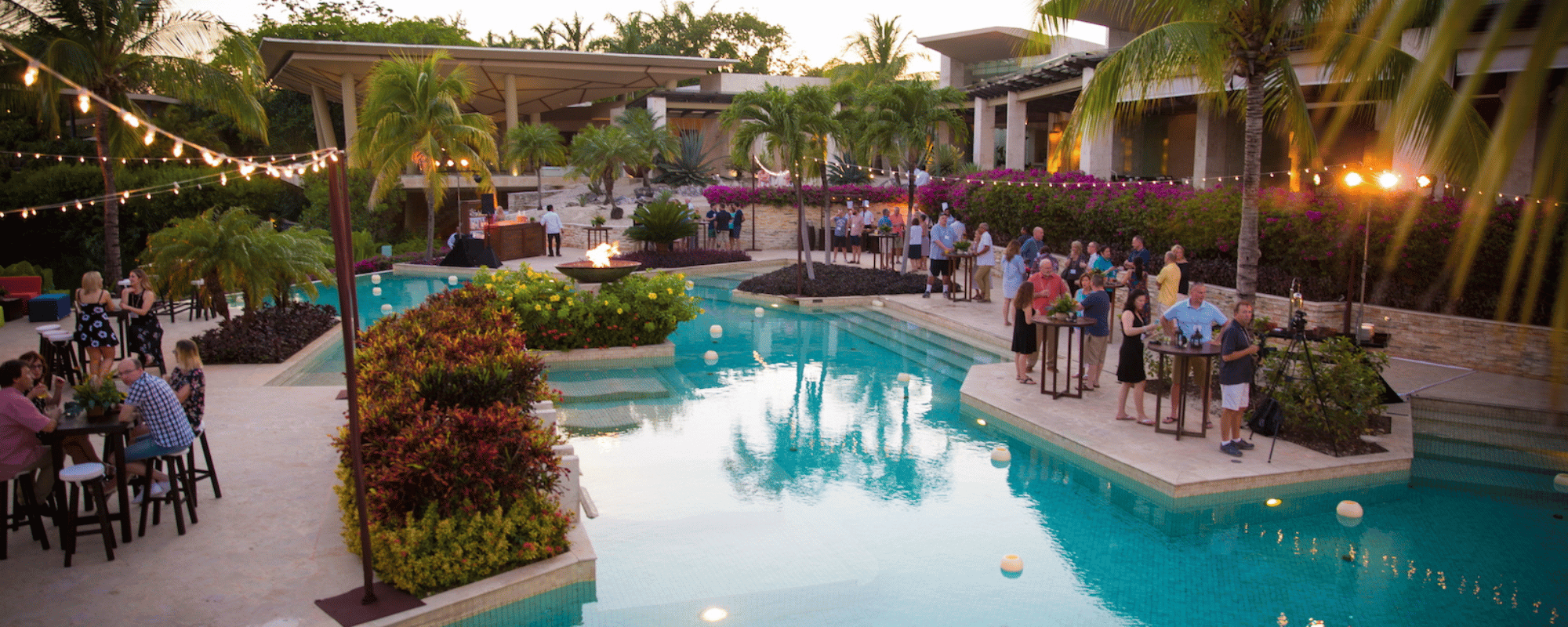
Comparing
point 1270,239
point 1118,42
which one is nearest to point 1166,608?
point 1270,239

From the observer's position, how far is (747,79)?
47500 mm

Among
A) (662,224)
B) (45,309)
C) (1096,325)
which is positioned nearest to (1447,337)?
(1096,325)

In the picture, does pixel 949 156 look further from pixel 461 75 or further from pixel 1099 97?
pixel 1099 97

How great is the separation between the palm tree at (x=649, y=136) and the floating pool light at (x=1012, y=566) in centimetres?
3016

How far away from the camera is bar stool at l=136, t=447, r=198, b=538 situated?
249 inches

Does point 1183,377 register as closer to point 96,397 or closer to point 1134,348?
point 1134,348

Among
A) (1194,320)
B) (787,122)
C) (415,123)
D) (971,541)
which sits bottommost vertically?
(971,541)

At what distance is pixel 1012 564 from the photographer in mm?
6617

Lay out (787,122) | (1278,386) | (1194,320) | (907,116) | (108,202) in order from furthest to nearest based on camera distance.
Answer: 1. (907,116)
2. (787,122)
3. (108,202)
4. (1278,386)
5. (1194,320)

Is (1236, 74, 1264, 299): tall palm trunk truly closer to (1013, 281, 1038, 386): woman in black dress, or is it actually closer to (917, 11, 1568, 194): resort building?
(1013, 281, 1038, 386): woman in black dress

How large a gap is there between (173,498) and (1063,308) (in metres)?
7.93

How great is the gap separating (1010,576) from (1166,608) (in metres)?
0.99

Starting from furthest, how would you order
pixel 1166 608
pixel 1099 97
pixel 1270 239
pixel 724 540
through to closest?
pixel 1270 239
pixel 1099 97
pixel 724 540
pixel 1166 608

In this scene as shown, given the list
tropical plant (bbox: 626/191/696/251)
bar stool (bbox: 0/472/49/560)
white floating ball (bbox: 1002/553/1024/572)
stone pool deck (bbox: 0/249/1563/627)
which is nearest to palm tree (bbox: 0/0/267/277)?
stone pool deck (bbox: 0/249/1563/627)
